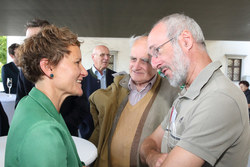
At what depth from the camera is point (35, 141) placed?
811 millimetres

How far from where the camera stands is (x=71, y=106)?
229 centimetres

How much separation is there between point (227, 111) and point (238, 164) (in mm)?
292

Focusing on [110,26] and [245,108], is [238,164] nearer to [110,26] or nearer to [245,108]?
[245,108]

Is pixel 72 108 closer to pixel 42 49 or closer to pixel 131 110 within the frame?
pixel 131 110

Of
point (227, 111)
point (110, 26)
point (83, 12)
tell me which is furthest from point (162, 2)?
point (227, 111)

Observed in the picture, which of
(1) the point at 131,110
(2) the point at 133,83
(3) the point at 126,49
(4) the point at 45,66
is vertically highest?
(4) the point at 45,66

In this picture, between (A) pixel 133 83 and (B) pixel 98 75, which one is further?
(B) pixel 98 75

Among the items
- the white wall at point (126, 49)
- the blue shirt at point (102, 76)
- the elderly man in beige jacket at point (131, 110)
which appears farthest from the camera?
the white wall at point (126, 49)

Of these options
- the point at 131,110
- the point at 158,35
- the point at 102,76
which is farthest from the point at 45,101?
the point at 102,76

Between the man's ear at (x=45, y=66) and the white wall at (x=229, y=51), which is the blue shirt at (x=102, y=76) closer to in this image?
the man's ear at (x=45, y=66)

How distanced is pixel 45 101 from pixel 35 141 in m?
0.25

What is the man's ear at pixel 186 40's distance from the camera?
1287 millimetres

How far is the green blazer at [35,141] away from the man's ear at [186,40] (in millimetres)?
804

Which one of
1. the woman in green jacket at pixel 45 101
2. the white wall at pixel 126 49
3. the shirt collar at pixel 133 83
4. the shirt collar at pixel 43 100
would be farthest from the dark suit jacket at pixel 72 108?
the white wall at pixel 126 49
